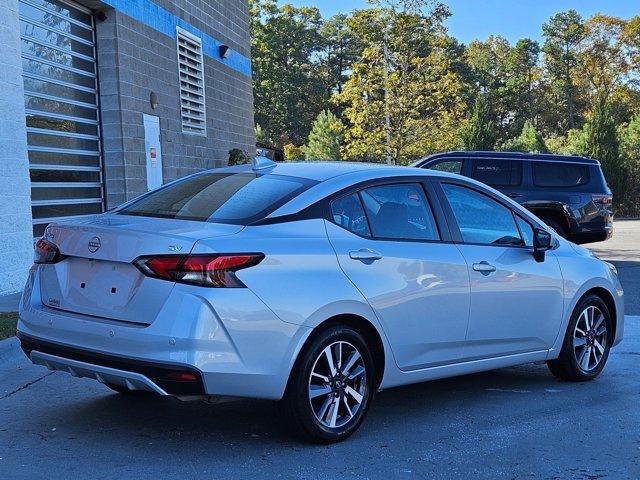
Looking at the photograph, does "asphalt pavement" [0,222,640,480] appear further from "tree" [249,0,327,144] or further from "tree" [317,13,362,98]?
"tree" [317,13,362,98]

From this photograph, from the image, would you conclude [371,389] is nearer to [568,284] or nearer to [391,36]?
[568,284]

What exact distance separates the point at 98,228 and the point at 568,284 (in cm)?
355

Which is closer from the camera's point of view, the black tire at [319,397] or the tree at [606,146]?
the black tire at [319,397]

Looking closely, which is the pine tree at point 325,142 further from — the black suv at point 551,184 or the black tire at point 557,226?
Result: the black tire at point 557,226

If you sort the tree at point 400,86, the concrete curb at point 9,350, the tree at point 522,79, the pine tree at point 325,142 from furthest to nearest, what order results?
the tree at point 522,79 → the pine tree at point 325,142 → the tree at point 400,86 → the concrete curb at point 9,350

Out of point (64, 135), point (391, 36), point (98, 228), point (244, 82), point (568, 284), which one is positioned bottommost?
point (568, 284)

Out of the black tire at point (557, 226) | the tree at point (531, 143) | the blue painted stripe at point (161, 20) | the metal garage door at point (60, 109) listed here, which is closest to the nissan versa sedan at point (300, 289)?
the metal garage door at point (60, 109)

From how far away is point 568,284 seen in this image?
596cm

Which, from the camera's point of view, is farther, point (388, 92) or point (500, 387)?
point (388, 92)

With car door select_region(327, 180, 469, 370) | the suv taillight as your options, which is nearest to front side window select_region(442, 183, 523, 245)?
car door select_region(327, 180, 469, 370)

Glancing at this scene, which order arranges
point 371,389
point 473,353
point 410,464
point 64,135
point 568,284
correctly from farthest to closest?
point 64,135 → point 568,284 → point 473,353 → point 371,389 → point 410,464

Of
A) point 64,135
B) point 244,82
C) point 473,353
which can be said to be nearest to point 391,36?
point 244,82

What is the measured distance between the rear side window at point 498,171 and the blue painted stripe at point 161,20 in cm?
626

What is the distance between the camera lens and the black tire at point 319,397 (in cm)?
434
